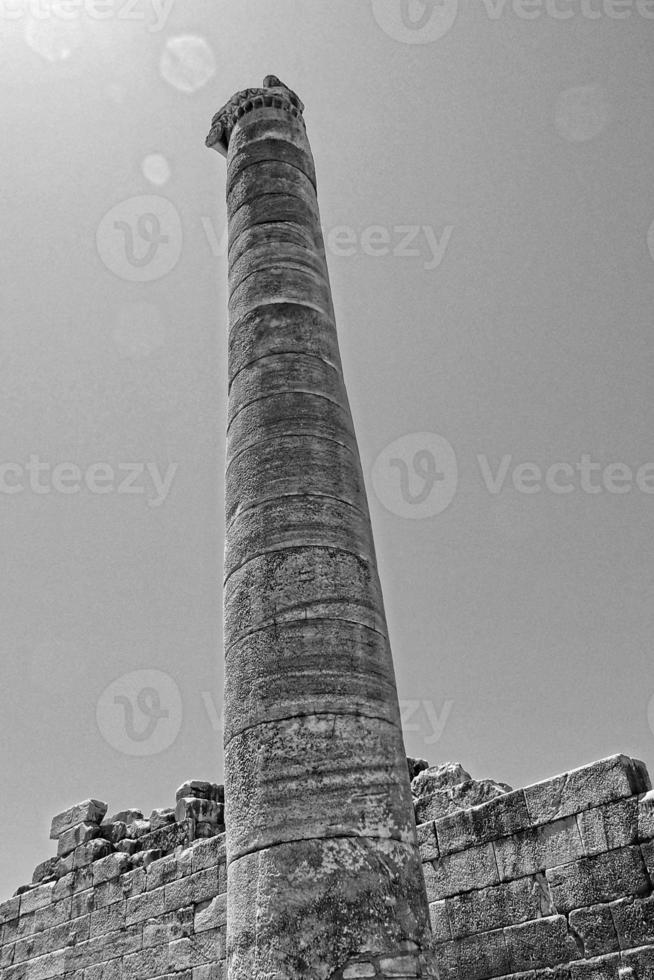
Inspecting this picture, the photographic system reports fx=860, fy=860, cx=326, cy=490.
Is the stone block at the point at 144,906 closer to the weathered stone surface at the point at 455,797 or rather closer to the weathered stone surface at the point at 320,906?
the weathered stone surface at the point at 455,797

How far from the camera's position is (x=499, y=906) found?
666 cm

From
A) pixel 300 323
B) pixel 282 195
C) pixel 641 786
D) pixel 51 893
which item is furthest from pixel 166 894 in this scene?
pixel 282 195

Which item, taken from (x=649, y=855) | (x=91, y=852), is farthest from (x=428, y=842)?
(x=91, y=852)

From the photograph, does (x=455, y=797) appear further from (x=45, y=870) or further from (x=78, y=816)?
(x=45, y=870)

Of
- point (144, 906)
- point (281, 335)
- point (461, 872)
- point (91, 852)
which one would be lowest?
point (461, 872)

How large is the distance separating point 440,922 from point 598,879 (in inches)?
60.0

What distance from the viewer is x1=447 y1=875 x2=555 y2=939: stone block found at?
643 cm

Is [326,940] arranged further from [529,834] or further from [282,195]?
[282,195]

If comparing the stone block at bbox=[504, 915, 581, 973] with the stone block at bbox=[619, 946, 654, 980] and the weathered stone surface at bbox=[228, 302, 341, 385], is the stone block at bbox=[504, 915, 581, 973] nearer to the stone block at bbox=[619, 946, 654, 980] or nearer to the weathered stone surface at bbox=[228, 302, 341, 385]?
the stone block at bbox=[619, 946, 654, 980]

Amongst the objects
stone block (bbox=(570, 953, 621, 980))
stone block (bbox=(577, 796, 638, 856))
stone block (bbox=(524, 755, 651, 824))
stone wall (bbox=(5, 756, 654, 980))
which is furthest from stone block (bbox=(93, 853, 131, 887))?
stone block (bbox=(577, 796, 638, 856))

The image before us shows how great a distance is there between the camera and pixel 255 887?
4.42m

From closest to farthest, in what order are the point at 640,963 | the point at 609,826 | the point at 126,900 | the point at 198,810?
the point at 640,963, the point at 609,826, the point at 198,810, the point at 126,900

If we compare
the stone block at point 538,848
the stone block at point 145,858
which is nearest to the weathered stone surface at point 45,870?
the stone block at point 145,858

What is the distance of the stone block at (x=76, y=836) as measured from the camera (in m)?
11.3
